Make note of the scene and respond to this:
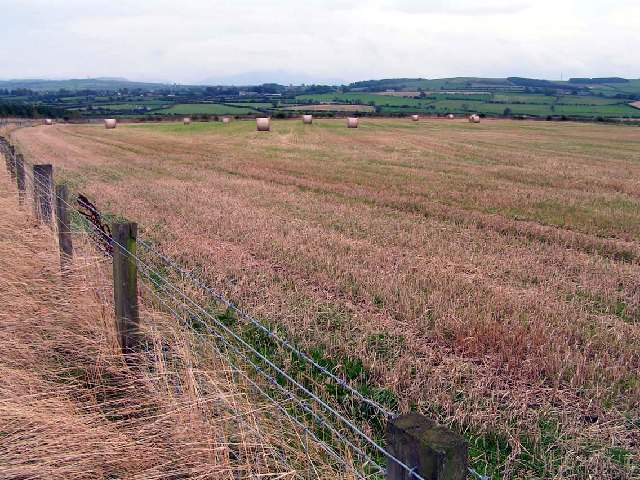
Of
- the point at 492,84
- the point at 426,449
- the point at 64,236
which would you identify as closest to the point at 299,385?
the point at 426,449

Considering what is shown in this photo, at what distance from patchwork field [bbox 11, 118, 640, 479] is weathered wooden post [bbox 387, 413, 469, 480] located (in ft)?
7.57

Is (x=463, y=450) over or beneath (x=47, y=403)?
over

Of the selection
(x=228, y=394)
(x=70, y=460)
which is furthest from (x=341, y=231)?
(x=70, y=460)

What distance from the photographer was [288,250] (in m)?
10.2

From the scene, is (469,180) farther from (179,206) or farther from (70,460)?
(70,460)

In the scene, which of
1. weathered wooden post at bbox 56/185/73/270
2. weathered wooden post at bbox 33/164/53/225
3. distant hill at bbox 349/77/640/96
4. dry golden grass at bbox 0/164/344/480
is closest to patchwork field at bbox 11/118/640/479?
dry golden grass at bbox 0/164/344/480

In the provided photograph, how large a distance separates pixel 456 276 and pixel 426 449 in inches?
262

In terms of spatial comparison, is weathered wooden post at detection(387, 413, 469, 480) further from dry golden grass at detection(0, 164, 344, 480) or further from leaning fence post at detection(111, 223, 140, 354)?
leaning fence post at detection(111, 223, 140, 354)

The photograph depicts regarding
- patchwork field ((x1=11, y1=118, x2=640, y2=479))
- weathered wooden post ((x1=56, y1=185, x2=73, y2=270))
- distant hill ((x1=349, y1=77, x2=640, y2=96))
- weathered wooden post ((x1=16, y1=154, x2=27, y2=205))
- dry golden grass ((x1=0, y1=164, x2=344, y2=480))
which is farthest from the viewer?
distant hill ((x1=349, y1=77, x2=640, y2=96))

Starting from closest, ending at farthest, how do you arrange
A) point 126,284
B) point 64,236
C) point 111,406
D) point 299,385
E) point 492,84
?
point 299,385 < point 111,406 < point 126,284 < point 64,236 < point 492,84

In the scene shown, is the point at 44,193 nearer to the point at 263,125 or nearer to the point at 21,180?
the point at 21,180

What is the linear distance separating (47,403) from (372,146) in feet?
94.3

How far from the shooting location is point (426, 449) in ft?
7.20

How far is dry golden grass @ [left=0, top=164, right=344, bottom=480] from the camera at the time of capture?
12.7 feet
